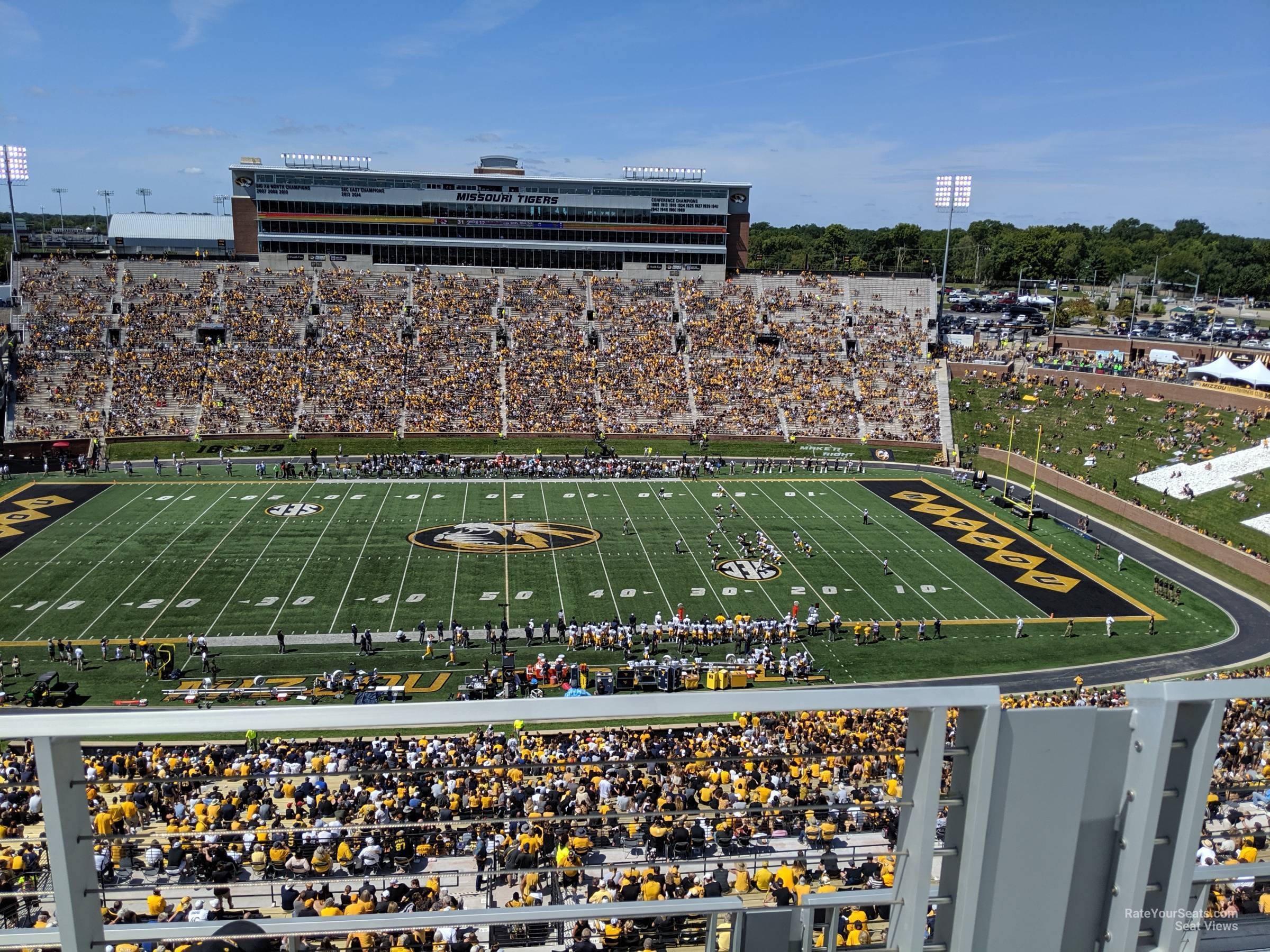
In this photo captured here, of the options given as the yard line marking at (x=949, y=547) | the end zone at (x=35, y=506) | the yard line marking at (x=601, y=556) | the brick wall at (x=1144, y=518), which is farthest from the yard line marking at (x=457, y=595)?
the brick wall at (x=1144, y=518)

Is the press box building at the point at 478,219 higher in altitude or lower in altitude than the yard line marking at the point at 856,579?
higher

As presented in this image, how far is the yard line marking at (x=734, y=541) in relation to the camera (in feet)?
97.2

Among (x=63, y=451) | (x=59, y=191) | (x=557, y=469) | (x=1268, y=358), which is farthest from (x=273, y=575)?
(x=59, y=191)

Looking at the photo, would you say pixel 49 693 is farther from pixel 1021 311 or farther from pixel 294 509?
pixel 1021 311

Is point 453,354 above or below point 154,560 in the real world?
above

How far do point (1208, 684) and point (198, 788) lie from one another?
15.9 meters

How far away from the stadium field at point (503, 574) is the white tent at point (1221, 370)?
22.1 metres

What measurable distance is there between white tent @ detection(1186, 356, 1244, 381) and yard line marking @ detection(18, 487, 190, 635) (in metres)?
56.6

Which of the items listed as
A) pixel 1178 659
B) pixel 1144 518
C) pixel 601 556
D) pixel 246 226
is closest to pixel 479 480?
pixel 601 556

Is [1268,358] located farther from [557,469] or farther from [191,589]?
[191,589]

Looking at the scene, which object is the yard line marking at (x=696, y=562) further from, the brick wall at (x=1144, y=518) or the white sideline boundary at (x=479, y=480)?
the brick wall at (x=1144, y=518)

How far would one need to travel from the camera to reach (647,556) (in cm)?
3406

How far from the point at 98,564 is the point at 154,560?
1.77 meters

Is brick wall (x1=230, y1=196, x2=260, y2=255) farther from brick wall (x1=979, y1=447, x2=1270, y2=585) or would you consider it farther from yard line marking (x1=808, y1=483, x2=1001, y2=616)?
brick wall (x1=979, y1=447, x2=1270, y2=585)
